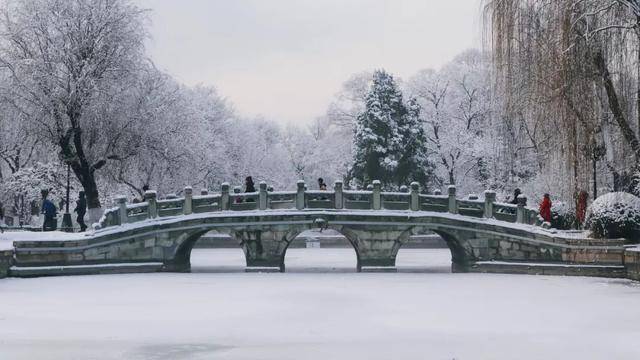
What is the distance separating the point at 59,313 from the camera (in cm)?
1861

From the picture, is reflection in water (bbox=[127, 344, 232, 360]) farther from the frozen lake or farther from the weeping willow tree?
the weeping willow tree

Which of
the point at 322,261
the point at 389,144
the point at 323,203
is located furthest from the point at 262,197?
the point at 389,144

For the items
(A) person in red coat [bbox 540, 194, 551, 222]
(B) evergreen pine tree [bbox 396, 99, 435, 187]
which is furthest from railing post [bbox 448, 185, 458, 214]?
(B) evergreen pine tree [bbox 396, 99, 435, 187]

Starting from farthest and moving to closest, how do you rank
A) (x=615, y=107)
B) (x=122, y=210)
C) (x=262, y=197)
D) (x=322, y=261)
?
1. (x=322, y=261)
2. (x=262, y=197)
3. (x=122, y=210)
4. (x=615, y=107)

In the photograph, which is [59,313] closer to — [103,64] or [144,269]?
[144,269]

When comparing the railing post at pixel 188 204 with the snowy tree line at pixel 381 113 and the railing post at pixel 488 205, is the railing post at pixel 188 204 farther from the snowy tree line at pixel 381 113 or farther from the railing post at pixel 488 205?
the railing post at pixel 488 205

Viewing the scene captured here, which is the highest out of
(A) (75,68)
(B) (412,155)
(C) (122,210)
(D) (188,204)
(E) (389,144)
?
(A) (75,68)

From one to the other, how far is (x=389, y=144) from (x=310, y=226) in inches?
1007

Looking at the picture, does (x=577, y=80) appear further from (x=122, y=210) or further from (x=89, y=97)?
(x=89, y=97)

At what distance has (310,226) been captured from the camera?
31859 mm

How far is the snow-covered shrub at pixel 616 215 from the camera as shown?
25.7 m

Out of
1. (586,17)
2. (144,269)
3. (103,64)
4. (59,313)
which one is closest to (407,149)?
(103,64)

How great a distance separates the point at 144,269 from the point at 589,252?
13.8 m

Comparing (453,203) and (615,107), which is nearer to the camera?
(615,107)
